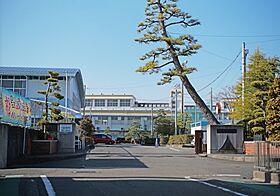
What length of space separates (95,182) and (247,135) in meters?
22.3

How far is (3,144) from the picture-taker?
19609 mm

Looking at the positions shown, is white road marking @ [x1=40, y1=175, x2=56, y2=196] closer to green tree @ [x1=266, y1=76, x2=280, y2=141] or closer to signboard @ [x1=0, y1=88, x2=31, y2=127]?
signboard @ [x1=0, y1=88, x2=31, y2=127]

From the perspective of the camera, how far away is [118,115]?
4227 inches

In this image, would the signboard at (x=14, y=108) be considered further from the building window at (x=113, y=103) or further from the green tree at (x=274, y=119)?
the building window at (x=113, y=103)

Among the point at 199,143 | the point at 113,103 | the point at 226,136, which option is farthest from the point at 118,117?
the point at 226,136

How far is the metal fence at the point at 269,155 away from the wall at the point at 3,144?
11040 millimetres

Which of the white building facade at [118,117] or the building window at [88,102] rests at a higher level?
the building window at [88,102]

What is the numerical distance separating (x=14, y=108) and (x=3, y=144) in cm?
234

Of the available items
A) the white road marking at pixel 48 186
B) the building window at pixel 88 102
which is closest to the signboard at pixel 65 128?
the white road marking at pixel 48 186

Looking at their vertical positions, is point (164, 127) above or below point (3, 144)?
above

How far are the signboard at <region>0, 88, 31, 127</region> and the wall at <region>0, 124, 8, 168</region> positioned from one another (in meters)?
0.41

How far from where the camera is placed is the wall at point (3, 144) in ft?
63.9

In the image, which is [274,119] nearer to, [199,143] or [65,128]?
[199,143]

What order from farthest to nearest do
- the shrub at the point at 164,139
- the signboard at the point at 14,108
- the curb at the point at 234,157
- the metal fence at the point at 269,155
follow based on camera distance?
the shrub at the point at 164,139, the curb at the point at 234,157, the signboard at the point at 14,108, the metal fence at the point at 269,155
